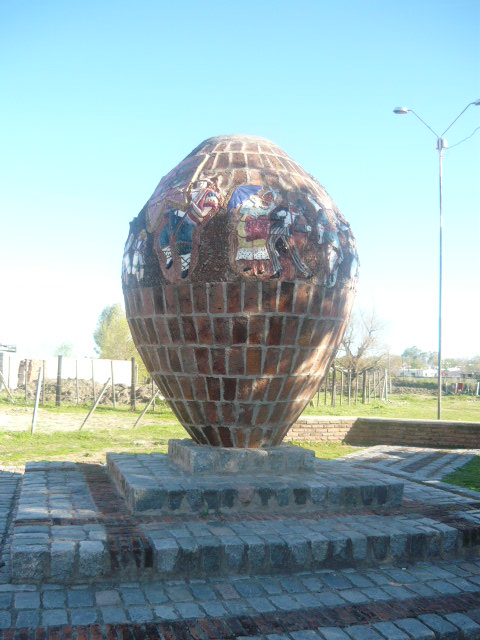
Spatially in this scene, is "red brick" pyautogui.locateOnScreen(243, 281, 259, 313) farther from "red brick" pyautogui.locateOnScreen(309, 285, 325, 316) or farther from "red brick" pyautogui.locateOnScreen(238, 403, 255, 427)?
"red brick" pyautogui.locateOnScreen(238, 403, 255, 427)

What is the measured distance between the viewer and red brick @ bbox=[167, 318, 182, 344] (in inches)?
245

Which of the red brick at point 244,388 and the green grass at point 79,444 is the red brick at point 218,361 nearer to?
the red brick at point 244,388

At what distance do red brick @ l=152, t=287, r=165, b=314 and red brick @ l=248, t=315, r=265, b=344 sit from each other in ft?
3.02

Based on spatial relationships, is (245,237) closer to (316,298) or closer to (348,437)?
(316,298)

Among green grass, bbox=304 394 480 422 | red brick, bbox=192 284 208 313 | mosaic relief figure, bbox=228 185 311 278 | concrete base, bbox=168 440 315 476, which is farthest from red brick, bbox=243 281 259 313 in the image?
green grass, bbox=304 394 480 422

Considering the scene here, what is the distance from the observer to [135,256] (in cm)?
657

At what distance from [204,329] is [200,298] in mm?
304

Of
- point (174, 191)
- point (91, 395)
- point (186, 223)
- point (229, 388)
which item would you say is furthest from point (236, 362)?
point (91, 395)

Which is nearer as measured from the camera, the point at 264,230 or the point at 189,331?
the point at 264,230

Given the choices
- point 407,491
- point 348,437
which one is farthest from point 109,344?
point 407,491

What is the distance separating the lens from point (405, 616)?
4.28 metres

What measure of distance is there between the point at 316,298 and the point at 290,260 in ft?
1.62

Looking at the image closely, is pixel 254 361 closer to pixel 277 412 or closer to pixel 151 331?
pixel 277 412

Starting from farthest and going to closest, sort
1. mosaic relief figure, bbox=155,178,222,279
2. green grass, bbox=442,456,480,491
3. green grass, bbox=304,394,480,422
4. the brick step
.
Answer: green grass, bbox=304,394,480,422 → green grass, bbox=442,456,480,491 → mosaic relief figure, bbox=155,178,222,279 → the brick step
